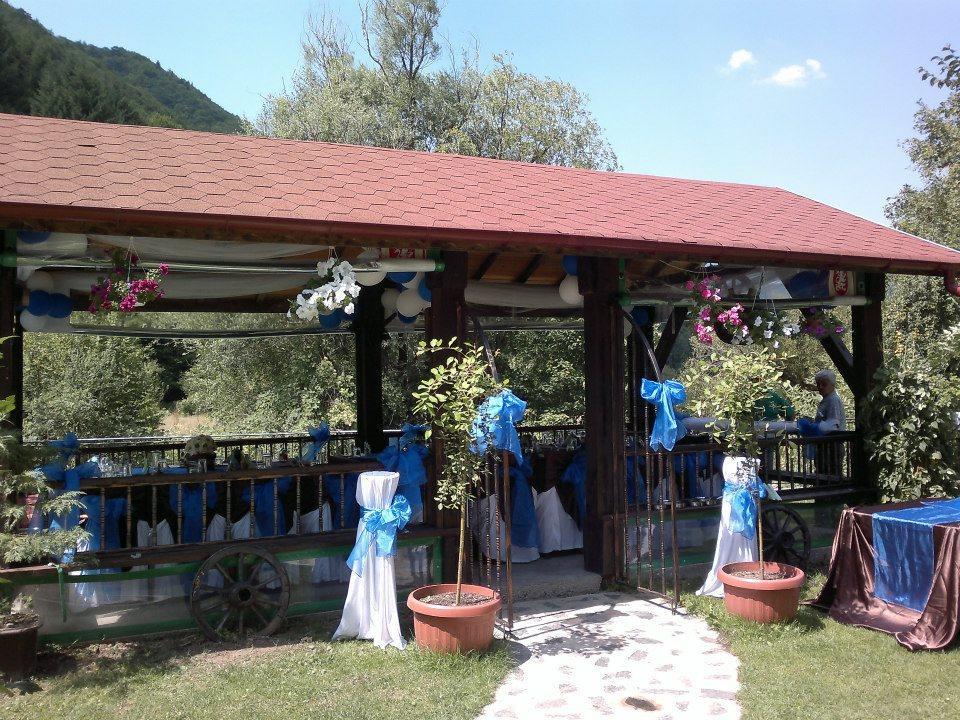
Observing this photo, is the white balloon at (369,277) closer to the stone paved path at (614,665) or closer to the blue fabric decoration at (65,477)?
the blue fabric decoration at (65,477)

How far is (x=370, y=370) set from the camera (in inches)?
367

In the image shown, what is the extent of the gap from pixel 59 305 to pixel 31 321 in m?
0.26

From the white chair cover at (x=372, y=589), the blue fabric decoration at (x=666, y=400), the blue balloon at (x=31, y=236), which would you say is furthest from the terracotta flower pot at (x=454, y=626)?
the blue balloon at (x=31, y=236)

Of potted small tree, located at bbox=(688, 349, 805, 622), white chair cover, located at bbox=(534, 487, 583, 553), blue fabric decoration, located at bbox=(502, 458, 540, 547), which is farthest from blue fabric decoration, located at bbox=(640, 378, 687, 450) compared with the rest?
white chair cover, located at bbox=(534, 487, 583, 553)

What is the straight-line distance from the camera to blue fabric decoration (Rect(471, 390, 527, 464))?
5133 millimetres

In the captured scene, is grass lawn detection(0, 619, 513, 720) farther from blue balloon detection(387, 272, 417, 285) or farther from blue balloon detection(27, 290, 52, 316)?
blue balloon detection(27, 290, 52, 316)

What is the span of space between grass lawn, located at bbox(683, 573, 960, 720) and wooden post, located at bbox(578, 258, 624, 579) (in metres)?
1.12

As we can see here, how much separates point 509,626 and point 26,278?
15.4 ft

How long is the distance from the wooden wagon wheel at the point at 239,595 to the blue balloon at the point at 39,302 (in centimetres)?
295

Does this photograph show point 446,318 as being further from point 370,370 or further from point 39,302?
point 39,302

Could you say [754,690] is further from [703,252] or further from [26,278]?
[26,278]

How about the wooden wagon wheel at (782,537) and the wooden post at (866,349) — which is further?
the wooden post at (866,349)

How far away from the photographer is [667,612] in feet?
20.3

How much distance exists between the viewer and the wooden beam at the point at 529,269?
8.42 m
